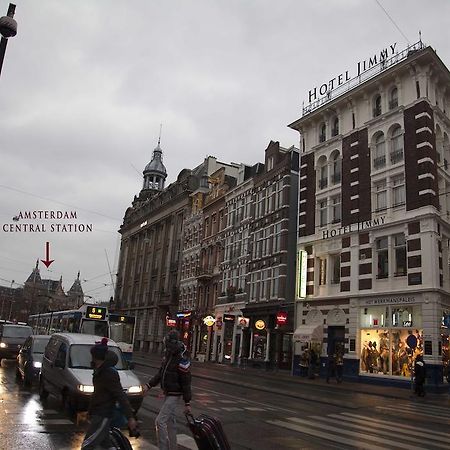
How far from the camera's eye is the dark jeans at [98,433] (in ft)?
19.1

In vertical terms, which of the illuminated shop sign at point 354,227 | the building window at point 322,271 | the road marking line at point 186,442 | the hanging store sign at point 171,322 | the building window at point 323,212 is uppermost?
the building window at point 323,212

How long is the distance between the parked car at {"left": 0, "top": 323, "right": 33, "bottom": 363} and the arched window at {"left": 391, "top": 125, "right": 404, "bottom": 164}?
23661 millimetres

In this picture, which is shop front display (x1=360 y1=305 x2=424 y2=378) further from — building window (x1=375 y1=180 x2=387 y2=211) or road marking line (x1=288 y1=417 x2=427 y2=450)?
road marking line (x1=288 y1=417 x2=427 y2=450)

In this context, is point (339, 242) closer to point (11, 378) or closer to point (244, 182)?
point (244, 182)

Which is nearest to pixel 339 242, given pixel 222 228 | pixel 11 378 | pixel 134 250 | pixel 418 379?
pixel 418 379

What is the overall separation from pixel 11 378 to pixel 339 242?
21409 millimetres

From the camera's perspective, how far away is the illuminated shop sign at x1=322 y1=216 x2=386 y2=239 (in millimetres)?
29694

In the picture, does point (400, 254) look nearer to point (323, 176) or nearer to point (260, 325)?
point (323, 176)

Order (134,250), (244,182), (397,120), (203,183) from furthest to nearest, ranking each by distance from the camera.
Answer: (134,250)
(203,183)
(244,182)
(397,120)

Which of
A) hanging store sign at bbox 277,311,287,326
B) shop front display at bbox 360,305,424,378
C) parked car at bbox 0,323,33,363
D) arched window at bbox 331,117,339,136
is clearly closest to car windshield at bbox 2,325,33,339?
parked car at bbox 0,323,33,363

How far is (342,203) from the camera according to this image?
3266cm

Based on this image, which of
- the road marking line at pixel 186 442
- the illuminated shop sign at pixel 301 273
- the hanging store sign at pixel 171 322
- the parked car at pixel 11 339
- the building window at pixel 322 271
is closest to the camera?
the road marking line at pixel 186 442

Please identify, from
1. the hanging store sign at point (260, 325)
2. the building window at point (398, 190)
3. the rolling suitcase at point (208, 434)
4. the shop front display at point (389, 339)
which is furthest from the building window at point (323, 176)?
the rolling suitcase at point (208, 434)

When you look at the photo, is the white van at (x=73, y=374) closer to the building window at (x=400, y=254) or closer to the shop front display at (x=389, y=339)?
the shop front display at (x=389, y=339)
